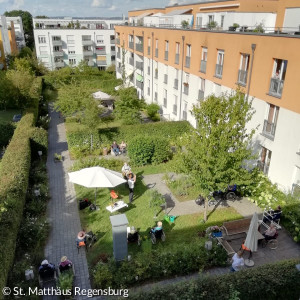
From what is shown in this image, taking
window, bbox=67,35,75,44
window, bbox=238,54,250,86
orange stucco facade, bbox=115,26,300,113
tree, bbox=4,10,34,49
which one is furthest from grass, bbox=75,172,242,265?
tree, bbox=4,10,34,49

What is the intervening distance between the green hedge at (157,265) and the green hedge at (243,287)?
84.2 inches

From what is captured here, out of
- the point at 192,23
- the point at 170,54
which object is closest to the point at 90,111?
the point at 170,54

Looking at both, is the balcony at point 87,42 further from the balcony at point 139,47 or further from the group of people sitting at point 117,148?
the group of people sitting at point 117,148

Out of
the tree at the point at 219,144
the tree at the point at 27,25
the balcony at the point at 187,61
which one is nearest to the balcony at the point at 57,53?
the tree at the point at 27,25

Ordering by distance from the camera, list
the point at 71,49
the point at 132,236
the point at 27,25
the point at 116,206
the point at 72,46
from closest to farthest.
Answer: the point at 132,236, the point at 116,206, the point at 72,46, the point at 71,49, the point at 27,25

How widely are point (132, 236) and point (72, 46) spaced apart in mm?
58357

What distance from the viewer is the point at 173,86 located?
29.0m

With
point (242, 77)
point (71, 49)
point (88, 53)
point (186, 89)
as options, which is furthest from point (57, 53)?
point (242, 77)

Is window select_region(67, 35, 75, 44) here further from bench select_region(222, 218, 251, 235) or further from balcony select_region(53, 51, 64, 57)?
bench select_region(222, 218, 251, 235)

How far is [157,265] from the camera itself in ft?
34.8

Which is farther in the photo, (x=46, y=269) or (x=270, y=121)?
(x=270, y=121)

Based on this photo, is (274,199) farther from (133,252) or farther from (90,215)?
(90,215)

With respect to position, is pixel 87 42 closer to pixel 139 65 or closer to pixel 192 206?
pixel 139 65

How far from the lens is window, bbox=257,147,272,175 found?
17.0 m
